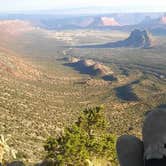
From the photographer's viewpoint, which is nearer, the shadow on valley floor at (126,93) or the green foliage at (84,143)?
the green foliage at (84,143)

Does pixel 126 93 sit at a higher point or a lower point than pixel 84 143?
lower

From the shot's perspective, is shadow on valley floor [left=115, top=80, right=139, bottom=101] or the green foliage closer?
the green foliage

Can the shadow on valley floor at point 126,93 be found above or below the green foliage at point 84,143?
below

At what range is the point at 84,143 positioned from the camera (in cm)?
2905

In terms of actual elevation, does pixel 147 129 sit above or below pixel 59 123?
above

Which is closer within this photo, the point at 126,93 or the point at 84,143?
the point at 84,143

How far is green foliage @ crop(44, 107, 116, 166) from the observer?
91.6 ft

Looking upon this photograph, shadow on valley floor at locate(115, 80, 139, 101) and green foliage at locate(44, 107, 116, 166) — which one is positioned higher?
green foliage at locate(44, 107, 116, 166)

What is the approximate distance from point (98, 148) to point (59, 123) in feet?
166

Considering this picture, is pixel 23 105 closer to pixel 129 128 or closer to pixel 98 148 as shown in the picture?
pixel 129 128

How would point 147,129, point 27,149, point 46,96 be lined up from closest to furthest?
point 147,129 → point 27,149 → point 46,96

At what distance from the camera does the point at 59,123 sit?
8019cm

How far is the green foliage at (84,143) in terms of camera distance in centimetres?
2792

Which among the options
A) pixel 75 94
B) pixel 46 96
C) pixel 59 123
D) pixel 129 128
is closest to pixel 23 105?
pixel 59 123
